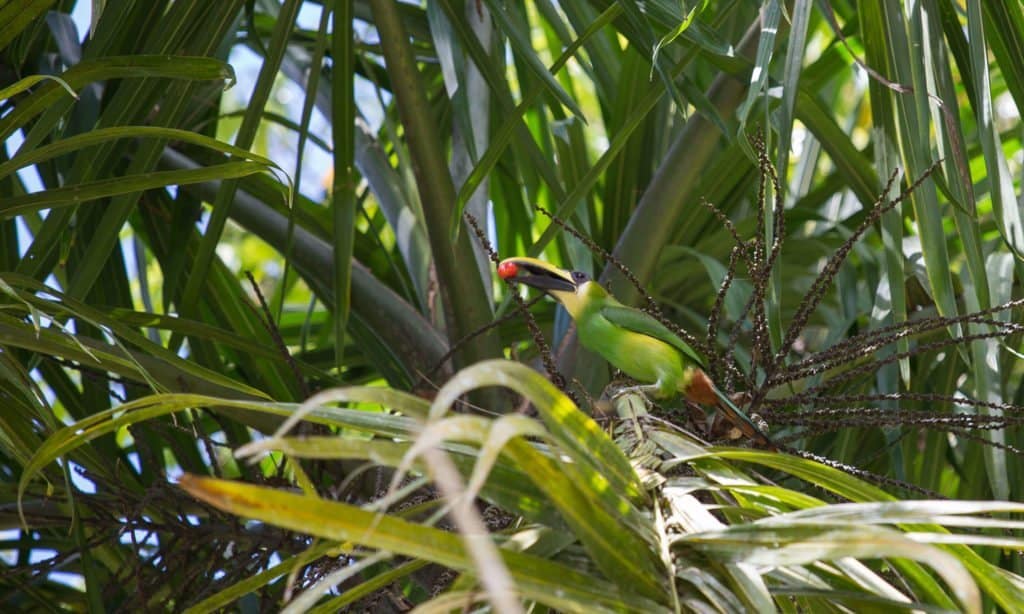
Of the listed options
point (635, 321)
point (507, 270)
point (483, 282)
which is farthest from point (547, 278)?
point (507, 270)

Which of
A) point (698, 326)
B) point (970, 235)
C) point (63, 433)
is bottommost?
point (63, 433)

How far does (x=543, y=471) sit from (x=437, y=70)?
288 cm

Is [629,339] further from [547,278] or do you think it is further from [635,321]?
[547,278]

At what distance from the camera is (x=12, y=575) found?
2.48 m

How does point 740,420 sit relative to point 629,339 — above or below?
below

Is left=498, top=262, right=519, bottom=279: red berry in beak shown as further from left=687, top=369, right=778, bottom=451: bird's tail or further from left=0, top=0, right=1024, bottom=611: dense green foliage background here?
left=687, top=369, right=778, bottom=451: bird's tail

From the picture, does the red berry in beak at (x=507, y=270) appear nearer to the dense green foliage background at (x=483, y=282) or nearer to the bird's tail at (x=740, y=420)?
the dense green foliage background at (x=483, y=282)

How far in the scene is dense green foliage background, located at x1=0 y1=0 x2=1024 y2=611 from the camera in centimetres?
127

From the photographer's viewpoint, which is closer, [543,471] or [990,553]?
[543,471]

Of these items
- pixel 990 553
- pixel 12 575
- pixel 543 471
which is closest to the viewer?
pixel 543 471

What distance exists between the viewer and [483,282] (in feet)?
9.77

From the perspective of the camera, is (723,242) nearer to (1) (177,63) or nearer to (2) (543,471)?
(1) (177,63)

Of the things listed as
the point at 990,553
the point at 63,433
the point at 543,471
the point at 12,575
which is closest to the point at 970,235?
the point at 990,553

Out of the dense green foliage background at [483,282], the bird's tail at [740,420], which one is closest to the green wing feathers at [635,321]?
the dense green foliage background at [483,282]
